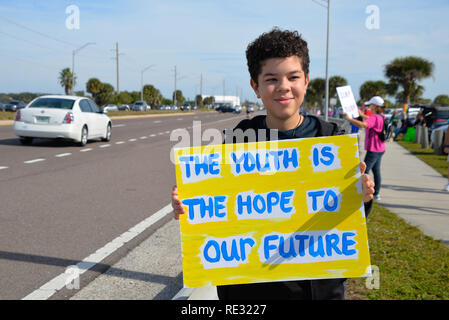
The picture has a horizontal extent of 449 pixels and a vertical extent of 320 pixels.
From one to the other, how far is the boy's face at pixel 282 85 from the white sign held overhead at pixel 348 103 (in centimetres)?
533

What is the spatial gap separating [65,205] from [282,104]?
5486 mm

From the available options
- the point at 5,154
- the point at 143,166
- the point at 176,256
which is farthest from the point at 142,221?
the point at 5,154

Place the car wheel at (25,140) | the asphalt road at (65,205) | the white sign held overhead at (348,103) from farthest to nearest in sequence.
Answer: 1. the car wheel at (25,140)
2. the white sign held overhead at (348,103)
3. the asphalt road at (65,205)

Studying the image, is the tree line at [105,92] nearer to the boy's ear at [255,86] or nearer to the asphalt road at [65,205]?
the asphalt road at [65,205]

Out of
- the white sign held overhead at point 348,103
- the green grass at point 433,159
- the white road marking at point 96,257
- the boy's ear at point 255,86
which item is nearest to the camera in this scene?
the boy's ear at point 255,86

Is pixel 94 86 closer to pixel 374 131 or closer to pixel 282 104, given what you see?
pixel 374 131

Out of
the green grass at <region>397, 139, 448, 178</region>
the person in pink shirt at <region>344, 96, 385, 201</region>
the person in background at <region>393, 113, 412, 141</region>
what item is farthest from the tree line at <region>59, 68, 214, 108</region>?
the person in pink shirt at <region>344, 96, 385, 201</region>

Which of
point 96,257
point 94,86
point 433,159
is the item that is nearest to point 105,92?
point 94,86

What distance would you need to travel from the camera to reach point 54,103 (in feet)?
50.2

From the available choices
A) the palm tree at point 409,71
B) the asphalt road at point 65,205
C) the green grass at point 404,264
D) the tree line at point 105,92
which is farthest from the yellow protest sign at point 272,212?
the tree line at point 105,92

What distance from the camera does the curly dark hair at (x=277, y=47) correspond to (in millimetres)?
2273

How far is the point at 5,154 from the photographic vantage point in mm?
12789

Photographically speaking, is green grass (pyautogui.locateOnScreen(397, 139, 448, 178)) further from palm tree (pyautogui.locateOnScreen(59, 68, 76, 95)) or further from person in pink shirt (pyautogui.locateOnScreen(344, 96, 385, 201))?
palm tree (pyautogui.locateOnScreen(59, 68, 76, 95))
